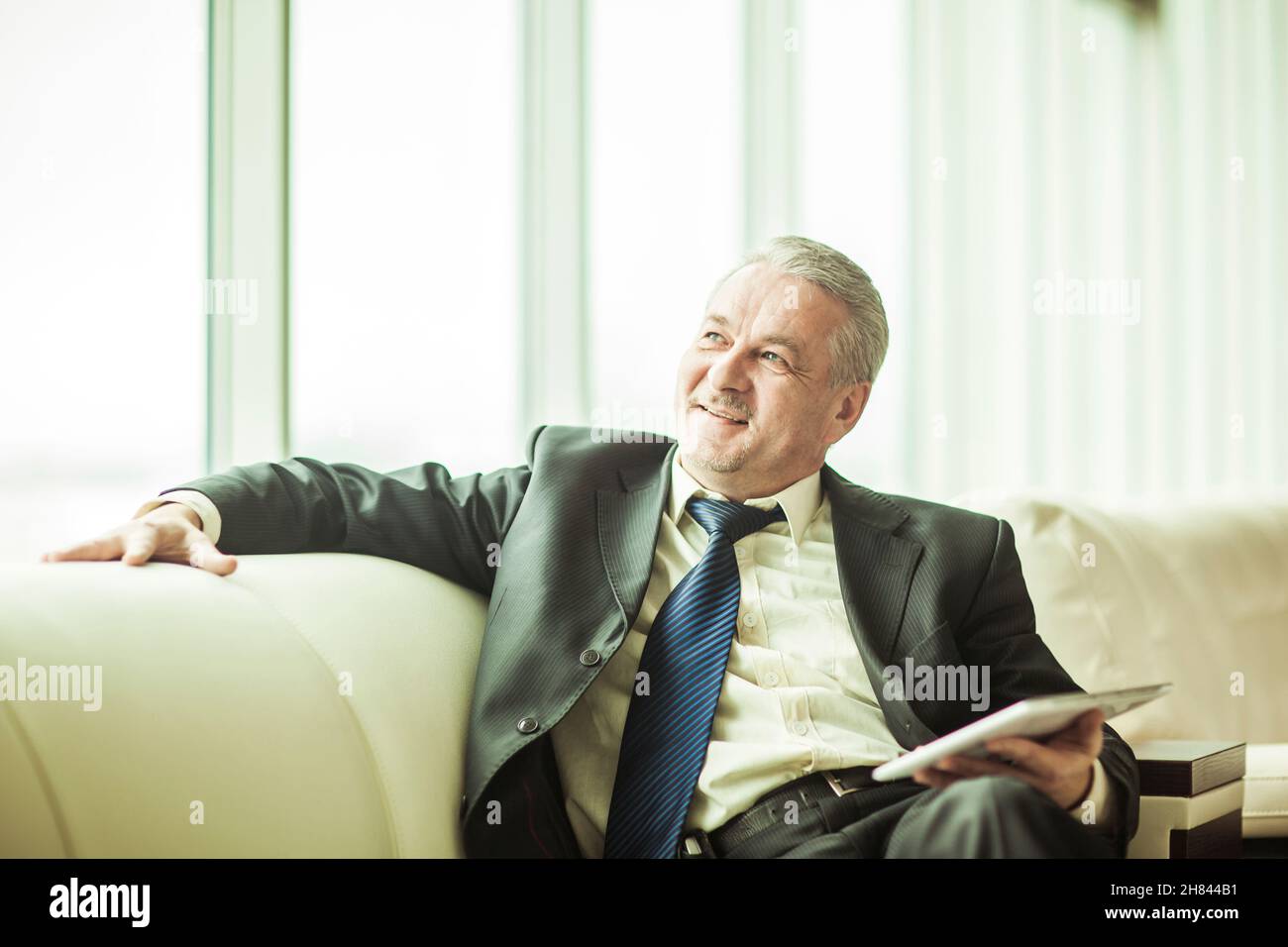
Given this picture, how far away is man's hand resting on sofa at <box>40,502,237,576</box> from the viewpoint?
4.33 ft

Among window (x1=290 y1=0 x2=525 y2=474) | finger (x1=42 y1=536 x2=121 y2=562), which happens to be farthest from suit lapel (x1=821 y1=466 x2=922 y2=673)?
window (x1=290 y1=0 x2=525 y2=474)

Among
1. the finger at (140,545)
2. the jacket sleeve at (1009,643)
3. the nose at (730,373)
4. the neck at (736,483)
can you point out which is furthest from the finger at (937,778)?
the finger at (140,545)

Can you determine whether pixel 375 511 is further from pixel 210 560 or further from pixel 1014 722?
pixel 1014 722

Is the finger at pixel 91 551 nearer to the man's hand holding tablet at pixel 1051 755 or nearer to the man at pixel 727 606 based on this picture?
the man at pixel 727 606

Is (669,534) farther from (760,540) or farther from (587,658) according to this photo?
(587,658)

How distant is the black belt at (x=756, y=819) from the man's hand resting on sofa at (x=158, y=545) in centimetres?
71

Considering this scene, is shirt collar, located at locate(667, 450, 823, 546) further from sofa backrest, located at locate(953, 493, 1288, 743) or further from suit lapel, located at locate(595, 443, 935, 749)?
sofa backrest, located at locate(953, 493, 1288, 743)

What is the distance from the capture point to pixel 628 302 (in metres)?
3.00

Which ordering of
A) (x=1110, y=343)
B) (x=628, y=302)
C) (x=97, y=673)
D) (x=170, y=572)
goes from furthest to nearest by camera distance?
(x=1110, y=343) < (x=628, y=302) < (x=170, y=572) < (x=97, y=673)

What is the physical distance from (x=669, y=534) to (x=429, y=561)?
38cm

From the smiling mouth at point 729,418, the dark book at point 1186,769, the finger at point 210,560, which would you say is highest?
the smiling mouth at point 729,418

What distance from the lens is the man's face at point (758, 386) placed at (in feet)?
5.73
